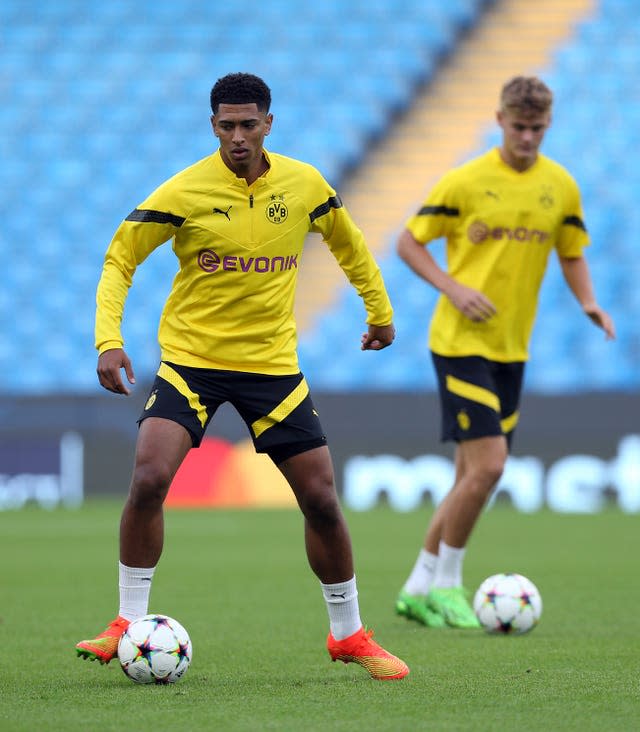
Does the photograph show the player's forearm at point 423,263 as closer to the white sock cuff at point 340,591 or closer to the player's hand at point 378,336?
the player's hand at point 378,336

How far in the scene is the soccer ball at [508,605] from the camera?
5777 mm

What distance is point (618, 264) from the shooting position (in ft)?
53.2

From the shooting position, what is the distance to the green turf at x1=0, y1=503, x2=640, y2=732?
153 inches

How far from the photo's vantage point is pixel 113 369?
4.37m

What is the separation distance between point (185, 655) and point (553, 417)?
380 inches

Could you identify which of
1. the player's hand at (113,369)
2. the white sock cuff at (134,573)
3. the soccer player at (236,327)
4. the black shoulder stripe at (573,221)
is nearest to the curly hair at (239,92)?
the soccer player at (236,327)

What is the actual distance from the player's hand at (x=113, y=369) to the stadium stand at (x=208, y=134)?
37.2 ft

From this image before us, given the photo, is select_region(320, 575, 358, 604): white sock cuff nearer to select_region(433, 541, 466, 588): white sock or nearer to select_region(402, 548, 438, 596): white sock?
select_region(433, 541, 466, 588): white sock

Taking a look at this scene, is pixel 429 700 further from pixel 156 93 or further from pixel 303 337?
pixel 156 93

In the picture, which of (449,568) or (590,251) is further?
(590,251)

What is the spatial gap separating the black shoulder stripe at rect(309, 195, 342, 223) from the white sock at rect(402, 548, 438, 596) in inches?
86.3

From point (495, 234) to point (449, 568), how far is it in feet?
4.92

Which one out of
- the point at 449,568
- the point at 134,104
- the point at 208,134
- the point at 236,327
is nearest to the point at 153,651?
the point at 236,327

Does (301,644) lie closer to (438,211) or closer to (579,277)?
(438,211)
